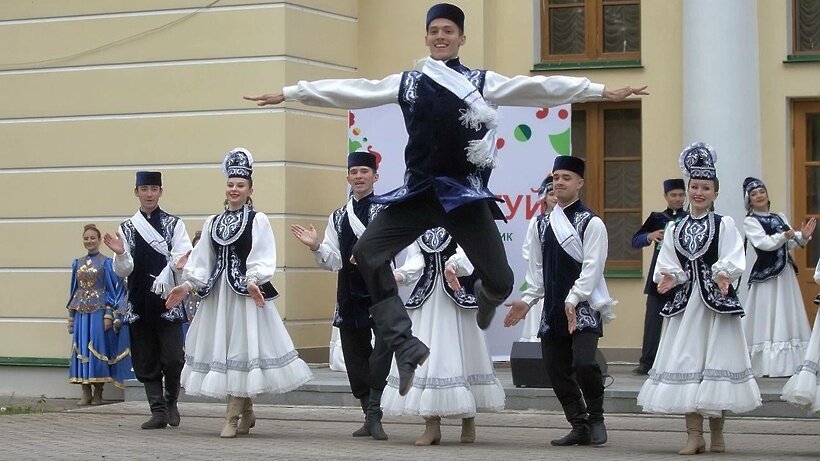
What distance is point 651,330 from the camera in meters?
16.6

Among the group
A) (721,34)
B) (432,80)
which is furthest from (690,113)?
(432,80)

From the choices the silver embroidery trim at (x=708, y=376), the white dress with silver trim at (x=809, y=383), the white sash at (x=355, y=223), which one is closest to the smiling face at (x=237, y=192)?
the white sash at (x=355, y=223)

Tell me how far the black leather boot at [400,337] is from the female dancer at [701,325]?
2684 mm

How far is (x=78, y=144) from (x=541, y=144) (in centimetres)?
565

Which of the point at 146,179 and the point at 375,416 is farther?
the point at 146,179

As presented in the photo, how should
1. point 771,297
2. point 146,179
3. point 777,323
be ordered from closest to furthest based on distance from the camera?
point 146,179 → point 777,323 → point 771,297

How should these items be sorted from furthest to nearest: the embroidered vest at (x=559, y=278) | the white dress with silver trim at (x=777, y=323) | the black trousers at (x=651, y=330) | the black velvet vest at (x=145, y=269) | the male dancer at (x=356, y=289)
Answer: the black trousers at (x=651, y=330) → the white dress with silver trim at (x=777, y=323) → the black velvet vest at (x=145, y=269) → the male dancer at (x=356, y=289) → the embroidered vest at (x=559, y=278)

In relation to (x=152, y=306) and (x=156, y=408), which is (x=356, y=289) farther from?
(x=156, y=408)

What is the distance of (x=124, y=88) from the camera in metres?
18.3

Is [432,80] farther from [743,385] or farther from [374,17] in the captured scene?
[374,17]

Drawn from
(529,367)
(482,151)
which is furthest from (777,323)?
(482,151)

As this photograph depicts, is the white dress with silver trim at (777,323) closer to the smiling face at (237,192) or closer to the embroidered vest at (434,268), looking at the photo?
the embroidered vest at (434,268)

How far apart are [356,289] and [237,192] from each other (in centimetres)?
121

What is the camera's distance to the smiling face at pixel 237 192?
12.5 metres
